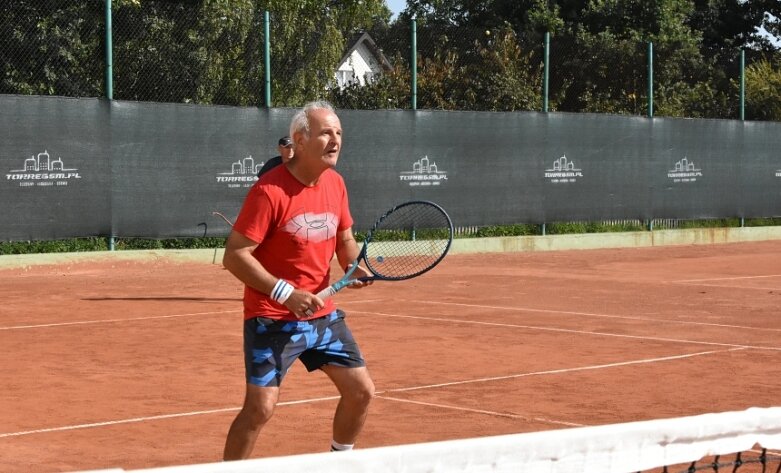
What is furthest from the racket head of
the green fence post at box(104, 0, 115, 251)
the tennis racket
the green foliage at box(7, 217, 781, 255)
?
the green fence post at box(104, 0, 115, 251)

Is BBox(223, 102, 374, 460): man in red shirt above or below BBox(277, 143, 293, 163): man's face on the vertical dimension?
below

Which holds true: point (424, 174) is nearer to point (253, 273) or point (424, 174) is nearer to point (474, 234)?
point (474, 234)

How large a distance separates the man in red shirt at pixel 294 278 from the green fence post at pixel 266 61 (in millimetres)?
Result: 12453

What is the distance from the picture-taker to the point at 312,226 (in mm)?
4652

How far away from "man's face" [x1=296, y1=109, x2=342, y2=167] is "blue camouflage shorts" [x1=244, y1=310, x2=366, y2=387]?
592mm

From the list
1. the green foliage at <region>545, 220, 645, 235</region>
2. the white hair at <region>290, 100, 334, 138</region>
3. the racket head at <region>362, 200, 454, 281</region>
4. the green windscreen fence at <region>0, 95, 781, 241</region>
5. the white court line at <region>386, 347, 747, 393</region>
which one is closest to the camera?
the white hair at <region>290, 100, 334, 138</region>

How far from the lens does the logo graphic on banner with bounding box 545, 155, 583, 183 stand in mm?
19969

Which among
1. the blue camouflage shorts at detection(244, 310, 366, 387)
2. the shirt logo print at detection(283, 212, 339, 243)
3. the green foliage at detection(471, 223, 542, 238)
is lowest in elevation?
the blue camouflage shorts at detection(244, 310, 366, 387)

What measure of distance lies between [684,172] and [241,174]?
8.33 metres

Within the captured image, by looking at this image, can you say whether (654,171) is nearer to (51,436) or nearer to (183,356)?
(183,356)

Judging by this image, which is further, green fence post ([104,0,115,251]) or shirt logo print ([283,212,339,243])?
green fence post ([104,0,115,251])

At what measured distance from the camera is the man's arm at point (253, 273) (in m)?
4.45

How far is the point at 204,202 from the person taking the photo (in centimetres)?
1661

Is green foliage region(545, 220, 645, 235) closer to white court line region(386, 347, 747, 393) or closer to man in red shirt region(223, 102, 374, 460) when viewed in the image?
white court line region(386, 347, 747, 393)
